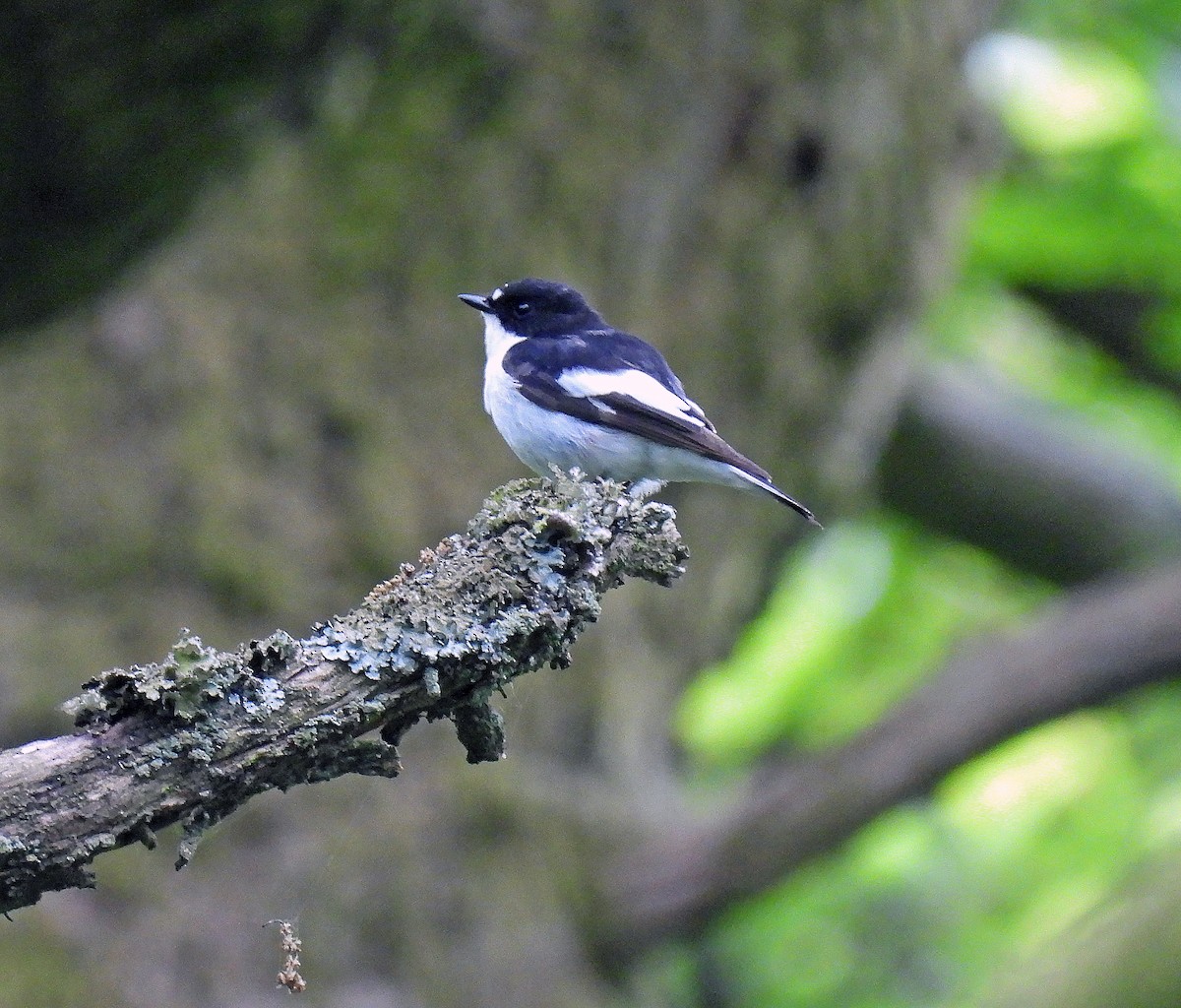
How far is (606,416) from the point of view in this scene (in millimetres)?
3113

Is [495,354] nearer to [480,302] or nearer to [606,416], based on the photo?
[480,302]

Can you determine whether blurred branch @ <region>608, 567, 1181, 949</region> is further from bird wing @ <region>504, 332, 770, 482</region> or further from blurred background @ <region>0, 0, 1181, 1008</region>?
bird wing @ <region>504, 332, 770, 482</region>

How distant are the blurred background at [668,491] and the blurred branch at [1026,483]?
2 cm

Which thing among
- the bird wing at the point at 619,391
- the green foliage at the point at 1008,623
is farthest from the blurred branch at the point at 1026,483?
the bird wing at the point at 619,391

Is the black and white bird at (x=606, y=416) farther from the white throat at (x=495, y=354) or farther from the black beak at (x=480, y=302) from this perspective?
the black beak at (x=480, y=302)

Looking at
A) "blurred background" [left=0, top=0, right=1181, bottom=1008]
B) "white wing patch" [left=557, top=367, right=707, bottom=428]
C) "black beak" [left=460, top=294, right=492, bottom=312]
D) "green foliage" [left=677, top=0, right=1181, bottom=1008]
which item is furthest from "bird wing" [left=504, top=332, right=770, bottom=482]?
"green foliage" [left=677, top=0, right=1181, bottom=1008]

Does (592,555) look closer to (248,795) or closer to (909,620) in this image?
(248,795)

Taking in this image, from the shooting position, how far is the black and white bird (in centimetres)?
308

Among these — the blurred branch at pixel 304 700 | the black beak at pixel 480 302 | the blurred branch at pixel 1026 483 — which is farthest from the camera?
the blurred branch at pixel 1026 483

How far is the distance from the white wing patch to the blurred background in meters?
0.89

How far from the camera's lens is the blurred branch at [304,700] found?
151 cm

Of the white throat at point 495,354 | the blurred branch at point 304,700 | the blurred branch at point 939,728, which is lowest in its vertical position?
the blurred branch at point 304,700

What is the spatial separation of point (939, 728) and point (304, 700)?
3725 millimetres

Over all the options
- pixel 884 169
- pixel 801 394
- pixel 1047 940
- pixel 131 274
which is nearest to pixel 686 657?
pixel 801 394
